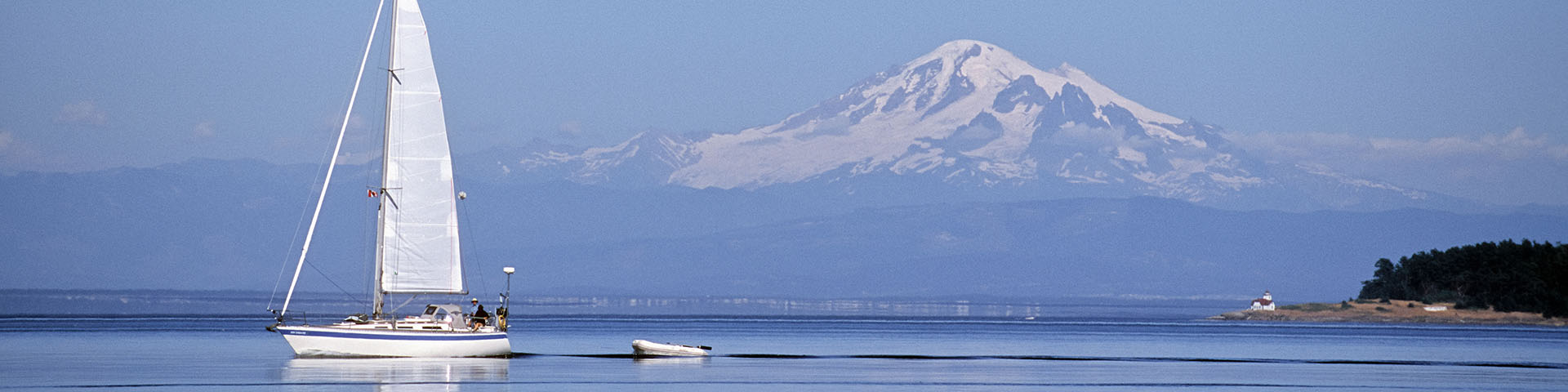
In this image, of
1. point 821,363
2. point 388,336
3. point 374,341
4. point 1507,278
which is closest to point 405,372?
point 388,336

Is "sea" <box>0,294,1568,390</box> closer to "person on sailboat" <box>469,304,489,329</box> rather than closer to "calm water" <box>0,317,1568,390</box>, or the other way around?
"calm water" <box>0,317,1568,390</box>

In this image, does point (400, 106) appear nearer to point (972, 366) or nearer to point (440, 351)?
point (440, 351)

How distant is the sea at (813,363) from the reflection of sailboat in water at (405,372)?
0.11 metres

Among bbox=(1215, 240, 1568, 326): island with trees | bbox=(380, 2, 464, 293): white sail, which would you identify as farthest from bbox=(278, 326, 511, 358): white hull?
bbox=(1215, 240, 1568, 326): island with trees

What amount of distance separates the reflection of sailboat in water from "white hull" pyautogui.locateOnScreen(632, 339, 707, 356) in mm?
8084

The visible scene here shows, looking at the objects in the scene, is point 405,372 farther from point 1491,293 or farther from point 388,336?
point 1491,293

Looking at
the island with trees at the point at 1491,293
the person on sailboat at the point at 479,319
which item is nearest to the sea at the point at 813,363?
the person on sailboat at the point at 479,319

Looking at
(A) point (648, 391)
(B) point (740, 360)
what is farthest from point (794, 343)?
(A) point (648, 391)

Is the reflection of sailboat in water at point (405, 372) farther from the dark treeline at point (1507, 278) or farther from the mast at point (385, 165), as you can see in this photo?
the dark treeline at point (1507, 278)

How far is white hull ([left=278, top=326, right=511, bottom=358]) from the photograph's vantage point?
67438 mm

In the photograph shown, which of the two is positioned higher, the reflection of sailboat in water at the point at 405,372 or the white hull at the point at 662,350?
the white hull at the point at 662,350

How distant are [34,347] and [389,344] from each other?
80.2 feet

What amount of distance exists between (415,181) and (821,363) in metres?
18.4

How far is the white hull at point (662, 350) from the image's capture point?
79.2 m
